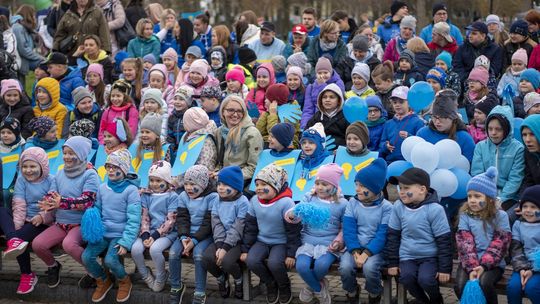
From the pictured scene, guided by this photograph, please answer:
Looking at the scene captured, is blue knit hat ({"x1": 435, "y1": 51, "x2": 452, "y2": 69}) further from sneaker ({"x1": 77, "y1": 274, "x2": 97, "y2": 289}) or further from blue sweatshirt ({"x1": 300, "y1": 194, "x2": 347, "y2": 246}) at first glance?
sneaker ({"x1": 77, "y1": 274, "x2": 97, "y2": 289})

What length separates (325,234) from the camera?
7938 millimetres

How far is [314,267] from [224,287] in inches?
40.5

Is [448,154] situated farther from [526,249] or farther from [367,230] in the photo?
[526,249]

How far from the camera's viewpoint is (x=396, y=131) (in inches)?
374

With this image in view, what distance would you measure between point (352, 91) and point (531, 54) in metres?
2.98

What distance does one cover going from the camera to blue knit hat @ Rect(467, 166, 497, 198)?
7.23m

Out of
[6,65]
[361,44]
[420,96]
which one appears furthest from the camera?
[6,65]

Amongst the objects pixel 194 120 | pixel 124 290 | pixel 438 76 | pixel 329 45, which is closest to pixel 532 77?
pixel 438 76

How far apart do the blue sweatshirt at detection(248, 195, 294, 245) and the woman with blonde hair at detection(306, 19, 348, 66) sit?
16.8 ft

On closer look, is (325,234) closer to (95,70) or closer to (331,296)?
(331,296)

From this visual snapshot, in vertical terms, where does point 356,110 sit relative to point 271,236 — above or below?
above

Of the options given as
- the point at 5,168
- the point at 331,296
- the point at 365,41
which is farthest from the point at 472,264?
the point at 365,41

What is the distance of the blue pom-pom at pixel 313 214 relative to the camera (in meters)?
7.63

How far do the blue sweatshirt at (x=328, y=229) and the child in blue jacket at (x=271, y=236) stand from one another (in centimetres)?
11
